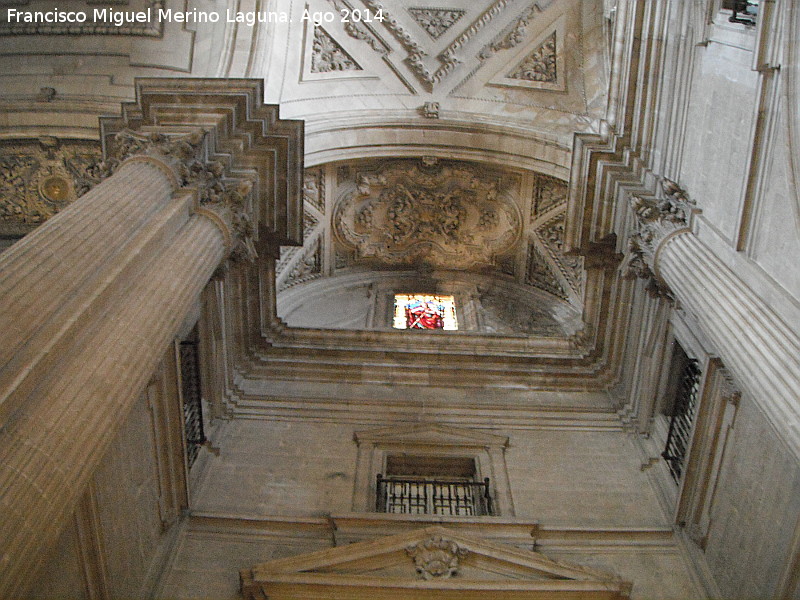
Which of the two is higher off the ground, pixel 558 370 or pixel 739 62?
pixel 739 62

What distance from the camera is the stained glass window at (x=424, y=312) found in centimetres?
1781

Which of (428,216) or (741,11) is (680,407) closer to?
(741,11)

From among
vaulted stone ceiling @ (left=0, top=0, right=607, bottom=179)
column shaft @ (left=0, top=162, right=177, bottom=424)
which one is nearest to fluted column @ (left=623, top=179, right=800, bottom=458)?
vaulted stone ceiling @ (left=0, top=0, right=607, bottom=179)

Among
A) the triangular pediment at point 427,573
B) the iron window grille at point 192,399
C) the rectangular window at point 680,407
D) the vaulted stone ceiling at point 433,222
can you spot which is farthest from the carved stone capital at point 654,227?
the iron window grille at point 192,399

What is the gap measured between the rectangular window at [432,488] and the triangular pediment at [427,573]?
4.82ft

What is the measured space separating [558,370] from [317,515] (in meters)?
5.32

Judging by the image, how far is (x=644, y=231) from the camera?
11.9 metres

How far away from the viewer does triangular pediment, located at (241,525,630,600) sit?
9.21m

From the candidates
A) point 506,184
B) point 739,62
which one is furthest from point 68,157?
point 739,62

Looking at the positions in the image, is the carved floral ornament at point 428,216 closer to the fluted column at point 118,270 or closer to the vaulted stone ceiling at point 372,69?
the vaulted stone ceiling at point 372,69

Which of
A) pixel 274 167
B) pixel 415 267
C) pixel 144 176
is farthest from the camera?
pixel 415 267

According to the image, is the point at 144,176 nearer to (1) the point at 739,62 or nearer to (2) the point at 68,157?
(2) the point at 68,157

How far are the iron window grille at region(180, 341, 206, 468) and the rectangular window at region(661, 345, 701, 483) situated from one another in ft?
21.7

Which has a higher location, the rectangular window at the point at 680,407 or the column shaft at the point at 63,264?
the column shaft at the point at 63,264
